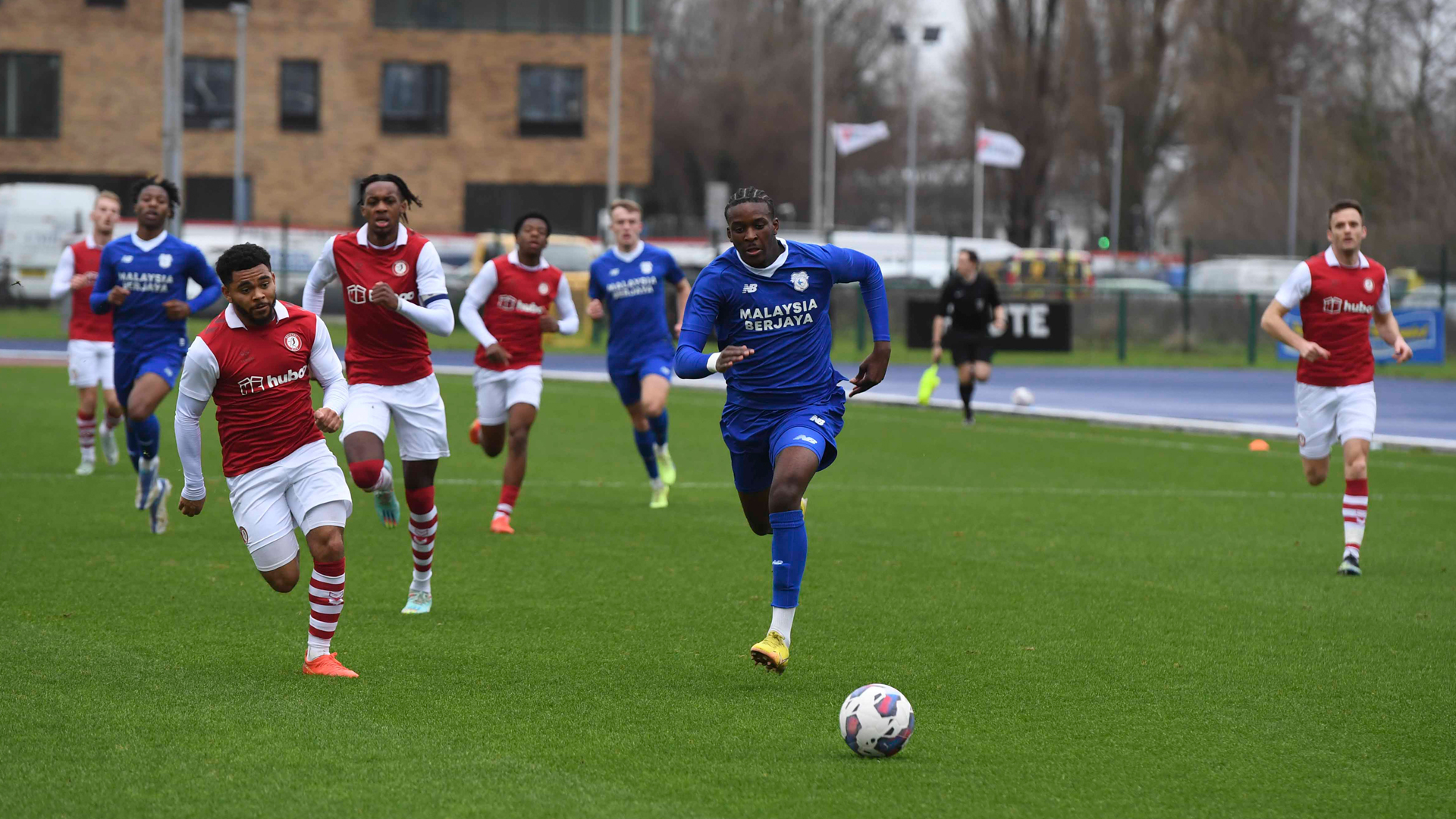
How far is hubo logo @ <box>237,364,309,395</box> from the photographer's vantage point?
7160mm

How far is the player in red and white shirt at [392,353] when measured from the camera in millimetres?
8773

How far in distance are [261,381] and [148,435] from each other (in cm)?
511

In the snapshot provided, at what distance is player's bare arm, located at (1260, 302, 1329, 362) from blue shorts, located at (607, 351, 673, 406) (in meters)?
4.42

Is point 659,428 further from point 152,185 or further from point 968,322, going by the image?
point 968,322

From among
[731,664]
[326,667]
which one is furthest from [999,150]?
[326,667]

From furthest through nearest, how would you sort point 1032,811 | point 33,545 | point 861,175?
point 861,175
point 33,545
point 1032,811

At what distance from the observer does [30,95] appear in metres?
50.3

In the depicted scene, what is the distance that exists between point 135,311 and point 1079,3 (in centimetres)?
5507

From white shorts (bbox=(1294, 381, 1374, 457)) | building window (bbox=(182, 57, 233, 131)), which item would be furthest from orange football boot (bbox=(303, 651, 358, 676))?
building window (bbox=(182, 57, 233, 131))

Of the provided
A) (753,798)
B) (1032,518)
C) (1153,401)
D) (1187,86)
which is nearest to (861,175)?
(1187,86)

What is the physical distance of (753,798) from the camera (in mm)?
5527

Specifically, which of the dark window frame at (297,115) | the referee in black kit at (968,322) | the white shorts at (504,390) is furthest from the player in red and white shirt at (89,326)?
the dark window frame at (297,115)

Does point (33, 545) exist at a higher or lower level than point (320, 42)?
lower

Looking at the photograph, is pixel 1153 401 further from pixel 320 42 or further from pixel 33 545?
pixel 320 42
